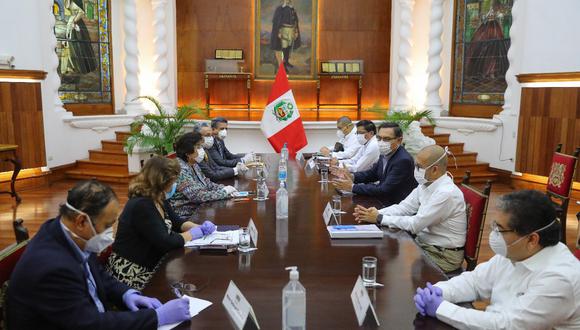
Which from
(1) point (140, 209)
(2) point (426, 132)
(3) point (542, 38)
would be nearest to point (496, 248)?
(1) point (140, 209)

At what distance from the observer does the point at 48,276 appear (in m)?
1.69

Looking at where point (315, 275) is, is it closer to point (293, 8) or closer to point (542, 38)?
point (542, 38)

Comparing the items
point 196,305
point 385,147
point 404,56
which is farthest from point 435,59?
point 196,305

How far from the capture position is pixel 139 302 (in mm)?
2092

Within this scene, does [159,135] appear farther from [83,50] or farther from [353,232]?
[353,232]

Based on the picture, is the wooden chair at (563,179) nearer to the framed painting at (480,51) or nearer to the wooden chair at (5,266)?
the wooden chair at (5,266)

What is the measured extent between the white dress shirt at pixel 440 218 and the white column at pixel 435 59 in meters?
7.82

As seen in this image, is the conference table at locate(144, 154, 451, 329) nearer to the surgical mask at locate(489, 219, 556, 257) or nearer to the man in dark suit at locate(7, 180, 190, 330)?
the man in dark suit at locate(7, 180, 190, 330)

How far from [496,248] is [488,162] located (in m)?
8.00

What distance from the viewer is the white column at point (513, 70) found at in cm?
888

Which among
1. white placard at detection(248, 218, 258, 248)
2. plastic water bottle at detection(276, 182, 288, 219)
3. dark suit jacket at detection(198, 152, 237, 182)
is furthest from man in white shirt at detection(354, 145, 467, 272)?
dark suit jacket at detection(198, 152, 237, 182)

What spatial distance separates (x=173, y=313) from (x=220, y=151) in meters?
4.64

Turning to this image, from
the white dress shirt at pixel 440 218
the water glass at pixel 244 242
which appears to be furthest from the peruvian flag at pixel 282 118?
A: the water glass at pixel 244 242

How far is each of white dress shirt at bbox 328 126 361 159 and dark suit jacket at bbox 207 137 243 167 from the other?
1.31 meters
